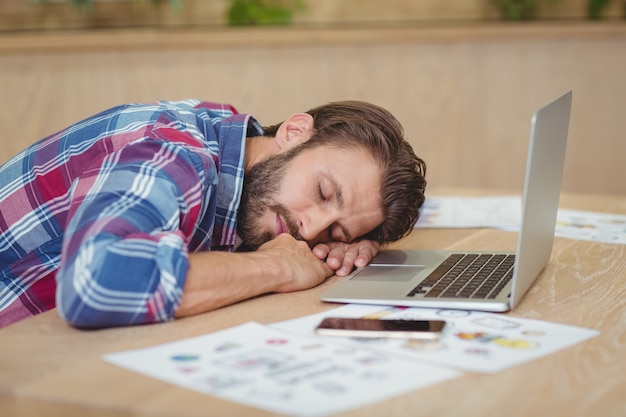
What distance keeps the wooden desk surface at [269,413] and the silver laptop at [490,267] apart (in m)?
0.04

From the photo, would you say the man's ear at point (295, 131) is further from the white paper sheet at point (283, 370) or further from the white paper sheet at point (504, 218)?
the white paper sheet at point (283, 370)

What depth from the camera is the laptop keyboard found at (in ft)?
4.40

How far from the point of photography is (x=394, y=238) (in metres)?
1.78

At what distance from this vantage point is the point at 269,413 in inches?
34.6

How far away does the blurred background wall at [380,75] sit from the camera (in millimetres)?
3428

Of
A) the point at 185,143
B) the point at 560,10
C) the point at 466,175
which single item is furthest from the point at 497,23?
the point at 185,143

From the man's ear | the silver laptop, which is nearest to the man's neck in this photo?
the man's ear

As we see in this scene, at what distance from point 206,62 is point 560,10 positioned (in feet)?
4.72

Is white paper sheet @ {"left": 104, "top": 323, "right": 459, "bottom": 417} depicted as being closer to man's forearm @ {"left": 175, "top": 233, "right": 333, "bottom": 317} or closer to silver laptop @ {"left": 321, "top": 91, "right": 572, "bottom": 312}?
man's forearm @ {"left": 175, "top": 233, "right": 333, "bottom": 317}

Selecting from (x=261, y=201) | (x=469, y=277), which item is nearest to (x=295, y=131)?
(x=261, y=201)

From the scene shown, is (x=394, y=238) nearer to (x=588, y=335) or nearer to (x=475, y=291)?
(x=475, y=291)

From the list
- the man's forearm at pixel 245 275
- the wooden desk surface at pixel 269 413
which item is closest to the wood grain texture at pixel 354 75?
the man's forearm at pixel 245 275

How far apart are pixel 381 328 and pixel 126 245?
0.36 m

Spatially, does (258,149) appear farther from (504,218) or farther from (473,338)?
(473,338)
